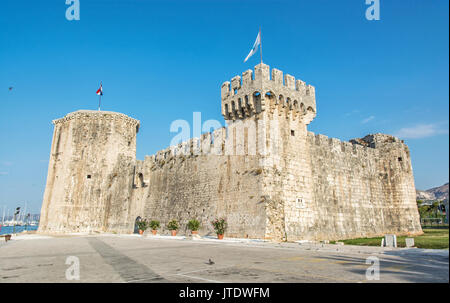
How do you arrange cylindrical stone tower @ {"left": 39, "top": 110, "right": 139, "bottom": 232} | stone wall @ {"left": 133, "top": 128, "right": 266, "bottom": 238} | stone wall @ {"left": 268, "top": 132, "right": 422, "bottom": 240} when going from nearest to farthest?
1. stone wall @ {"left": 133, "top": 128, "right": 266, "bottom": 238}
2. stone wall @ {"left": 268, "top": 132, "right": 422, "bottom": 240}
3. cylindrical stone tower @ {"left": 39, "top": 110, "right": 139, "bottom": 232}

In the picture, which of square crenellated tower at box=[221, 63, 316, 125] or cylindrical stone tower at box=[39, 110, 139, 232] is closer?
square crenellated tower at box=[221, 63, 316, 125]

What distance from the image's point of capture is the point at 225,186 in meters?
18.8

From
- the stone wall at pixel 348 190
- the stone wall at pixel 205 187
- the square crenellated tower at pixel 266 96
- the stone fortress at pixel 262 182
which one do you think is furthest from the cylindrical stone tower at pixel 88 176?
the stone wall at pixel 348 190

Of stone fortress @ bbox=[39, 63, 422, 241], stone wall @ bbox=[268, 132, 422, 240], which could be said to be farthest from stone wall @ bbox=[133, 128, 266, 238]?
stone wall @ bbox=[268, 132, 422, 240]

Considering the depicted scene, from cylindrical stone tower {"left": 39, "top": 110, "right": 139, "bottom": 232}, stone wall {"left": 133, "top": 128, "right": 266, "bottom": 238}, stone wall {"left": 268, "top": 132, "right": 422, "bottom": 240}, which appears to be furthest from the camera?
cylindrical stone tower {"left": 39, "top": 110, "right": 139, "bottom": 232}

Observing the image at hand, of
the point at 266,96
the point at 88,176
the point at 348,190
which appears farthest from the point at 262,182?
the point at 88,176

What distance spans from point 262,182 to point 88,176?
23402 mm

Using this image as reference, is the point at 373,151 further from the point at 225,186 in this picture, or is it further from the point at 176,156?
the point at 176,156

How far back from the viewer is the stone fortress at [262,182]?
1705cm

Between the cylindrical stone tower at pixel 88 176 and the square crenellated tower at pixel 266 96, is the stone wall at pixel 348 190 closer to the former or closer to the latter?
the square crenellated tower at pixel 266 96

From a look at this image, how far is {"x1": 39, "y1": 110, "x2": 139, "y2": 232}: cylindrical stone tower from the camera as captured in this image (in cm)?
3102

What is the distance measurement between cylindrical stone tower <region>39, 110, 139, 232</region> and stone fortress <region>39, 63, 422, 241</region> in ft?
0.39

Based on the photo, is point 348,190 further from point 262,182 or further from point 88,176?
point 88,176

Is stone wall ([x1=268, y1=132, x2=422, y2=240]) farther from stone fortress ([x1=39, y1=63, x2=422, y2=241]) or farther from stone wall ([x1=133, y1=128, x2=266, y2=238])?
stone wall ([x1=133, y1=128, x2=266, y2=238])
